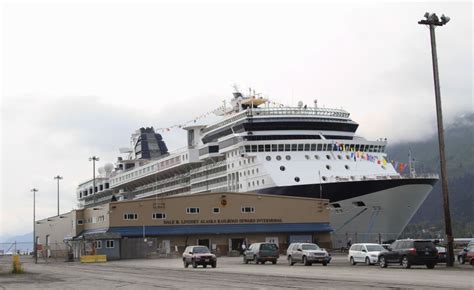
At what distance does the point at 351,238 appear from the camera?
6612 centimetres

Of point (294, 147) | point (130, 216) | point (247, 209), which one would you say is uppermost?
point (294, 147)

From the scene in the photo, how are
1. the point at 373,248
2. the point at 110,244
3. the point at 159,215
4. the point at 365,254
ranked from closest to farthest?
the point at 365,254
the point at 373,248
the point at 110,244
the point at 159,215

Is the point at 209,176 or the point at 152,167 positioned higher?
the point at 152,167

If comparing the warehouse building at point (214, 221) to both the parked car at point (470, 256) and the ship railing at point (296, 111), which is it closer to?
the ship railing at point (296, 111)

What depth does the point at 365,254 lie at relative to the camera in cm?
3822

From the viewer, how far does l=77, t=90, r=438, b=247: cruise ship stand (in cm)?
6359

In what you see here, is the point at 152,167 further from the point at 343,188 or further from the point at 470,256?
the point at 470,256

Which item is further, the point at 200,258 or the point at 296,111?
the point at 296,111

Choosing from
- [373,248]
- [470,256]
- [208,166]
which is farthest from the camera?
[208,166]

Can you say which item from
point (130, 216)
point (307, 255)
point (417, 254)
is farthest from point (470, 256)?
point (130, 216)

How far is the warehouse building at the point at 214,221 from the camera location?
2559 inches

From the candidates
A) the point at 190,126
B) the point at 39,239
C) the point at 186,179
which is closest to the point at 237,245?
the point at 186,179

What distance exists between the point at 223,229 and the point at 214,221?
1134 millimetres

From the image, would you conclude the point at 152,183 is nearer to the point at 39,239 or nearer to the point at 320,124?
the point at 39,239
